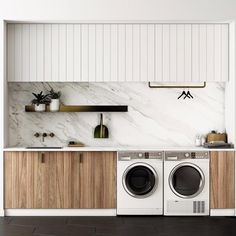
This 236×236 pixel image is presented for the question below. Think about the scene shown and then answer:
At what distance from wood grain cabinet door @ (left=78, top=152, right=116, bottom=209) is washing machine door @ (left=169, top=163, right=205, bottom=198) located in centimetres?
75

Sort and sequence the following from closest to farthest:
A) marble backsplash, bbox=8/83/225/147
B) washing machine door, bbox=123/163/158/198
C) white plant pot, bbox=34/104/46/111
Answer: washing machine door, bbox=123/163/158/198 → white plant pot, bbox=34/104/46/111 → marble backsplash, bbox=8/83/225/147

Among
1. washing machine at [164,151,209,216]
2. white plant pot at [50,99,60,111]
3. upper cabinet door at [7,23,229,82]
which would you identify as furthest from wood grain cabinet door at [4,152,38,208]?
washing machine at [164,151,209,216]

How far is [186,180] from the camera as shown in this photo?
5.73m

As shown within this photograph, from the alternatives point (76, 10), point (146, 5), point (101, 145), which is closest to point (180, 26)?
point (146, 5)

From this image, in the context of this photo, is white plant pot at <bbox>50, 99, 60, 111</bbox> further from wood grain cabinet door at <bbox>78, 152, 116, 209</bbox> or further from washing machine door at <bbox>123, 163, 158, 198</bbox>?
washing machine door at <bbox>123, 163, 158, 198</bbox>

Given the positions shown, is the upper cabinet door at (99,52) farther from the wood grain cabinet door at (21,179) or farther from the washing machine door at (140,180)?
the washing machine door at (140,180)

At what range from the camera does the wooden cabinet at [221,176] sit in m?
5.73

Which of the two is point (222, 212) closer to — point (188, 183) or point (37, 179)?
point (188, 183)

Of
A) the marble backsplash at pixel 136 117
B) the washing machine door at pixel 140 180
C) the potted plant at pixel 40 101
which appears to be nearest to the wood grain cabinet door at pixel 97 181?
the washing machine door at pixel 140 180

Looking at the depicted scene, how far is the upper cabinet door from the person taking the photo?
594 centimetres

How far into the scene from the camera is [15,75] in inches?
234

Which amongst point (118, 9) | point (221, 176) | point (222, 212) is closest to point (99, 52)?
point (118, 9)

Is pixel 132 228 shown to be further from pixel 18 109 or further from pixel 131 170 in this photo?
pixel 18 109

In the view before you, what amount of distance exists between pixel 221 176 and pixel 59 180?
6.60 ft
